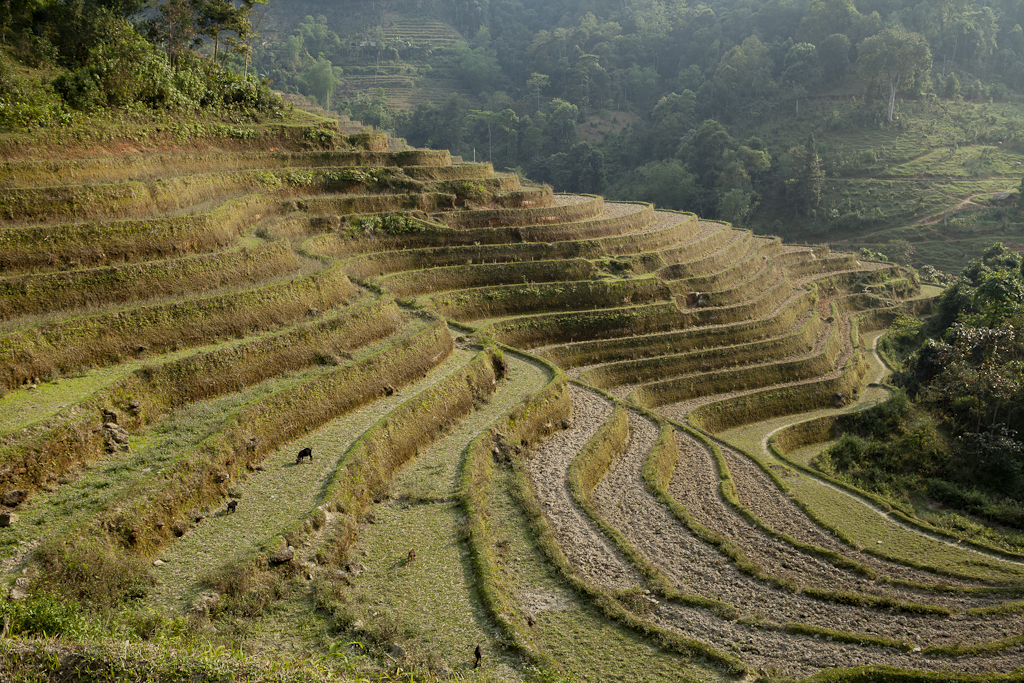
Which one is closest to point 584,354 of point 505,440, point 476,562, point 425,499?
point 505,440

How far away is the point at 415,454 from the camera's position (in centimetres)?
1759

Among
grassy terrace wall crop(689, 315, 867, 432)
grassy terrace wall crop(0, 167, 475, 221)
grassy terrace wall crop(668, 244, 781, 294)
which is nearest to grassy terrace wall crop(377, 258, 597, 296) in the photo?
grassy terrace wall crop(668, 244, 781, 294)

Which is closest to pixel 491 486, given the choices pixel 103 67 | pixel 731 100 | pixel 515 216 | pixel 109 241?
pixel 109 241

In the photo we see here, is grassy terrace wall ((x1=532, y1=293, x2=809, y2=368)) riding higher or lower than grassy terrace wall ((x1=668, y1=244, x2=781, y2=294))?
lower

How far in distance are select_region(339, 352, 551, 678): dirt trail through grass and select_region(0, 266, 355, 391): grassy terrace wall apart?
577 cm

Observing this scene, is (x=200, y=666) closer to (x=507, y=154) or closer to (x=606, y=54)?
(x=507, y=154)

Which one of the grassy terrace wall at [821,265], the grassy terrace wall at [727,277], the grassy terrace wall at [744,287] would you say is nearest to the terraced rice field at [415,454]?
the grassy terrace wall at [744,287]

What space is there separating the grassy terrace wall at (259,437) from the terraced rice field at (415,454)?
0.06m

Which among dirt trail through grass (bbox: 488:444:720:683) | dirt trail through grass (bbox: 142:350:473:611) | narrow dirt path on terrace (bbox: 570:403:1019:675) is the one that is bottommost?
narrow dirt path on terrace (bbox: 570:403:1019:675)

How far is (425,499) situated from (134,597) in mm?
5942

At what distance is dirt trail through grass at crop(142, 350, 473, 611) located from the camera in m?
11.1

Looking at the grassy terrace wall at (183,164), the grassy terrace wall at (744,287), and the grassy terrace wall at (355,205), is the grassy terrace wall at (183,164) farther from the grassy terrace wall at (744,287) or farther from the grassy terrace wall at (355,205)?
the grassy terrace wall at (744,287)

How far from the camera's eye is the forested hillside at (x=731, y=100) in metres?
69.6

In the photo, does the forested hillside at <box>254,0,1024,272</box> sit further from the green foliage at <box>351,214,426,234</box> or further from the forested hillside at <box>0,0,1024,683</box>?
the green foliage at <box>351,214,426,234</box>
